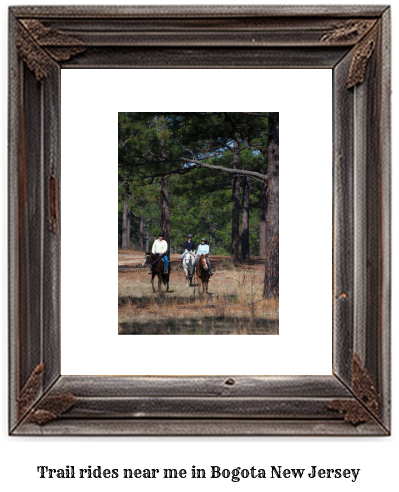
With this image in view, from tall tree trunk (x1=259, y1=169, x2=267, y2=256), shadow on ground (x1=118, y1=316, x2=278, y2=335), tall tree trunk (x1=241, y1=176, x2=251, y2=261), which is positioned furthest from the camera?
tall tree trunk (x1=241, y1=176, x2=251, y2=261)

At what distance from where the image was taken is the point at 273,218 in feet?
8.80

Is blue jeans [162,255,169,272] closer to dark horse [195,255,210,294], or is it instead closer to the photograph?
the photograph

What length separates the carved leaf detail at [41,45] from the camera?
2.45 m

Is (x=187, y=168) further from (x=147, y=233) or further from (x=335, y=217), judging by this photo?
(x=335, y=217)

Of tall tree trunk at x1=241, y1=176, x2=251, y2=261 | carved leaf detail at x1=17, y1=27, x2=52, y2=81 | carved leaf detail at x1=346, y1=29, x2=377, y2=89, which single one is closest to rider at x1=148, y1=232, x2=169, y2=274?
tall tree trunk at x1=241, y1=176, x2=251, y2=261

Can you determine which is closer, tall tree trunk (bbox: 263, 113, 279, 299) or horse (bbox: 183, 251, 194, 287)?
tall tree trunk (bbox: 263, 113, 279, 299)

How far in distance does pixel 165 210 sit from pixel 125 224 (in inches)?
13.6

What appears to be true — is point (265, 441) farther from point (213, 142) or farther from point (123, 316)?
point (213, 142)

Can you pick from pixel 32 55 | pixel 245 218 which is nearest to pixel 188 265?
pixel 245 218

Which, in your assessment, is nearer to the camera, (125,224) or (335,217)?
(335,217)

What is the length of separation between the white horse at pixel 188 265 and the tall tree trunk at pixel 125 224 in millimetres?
378

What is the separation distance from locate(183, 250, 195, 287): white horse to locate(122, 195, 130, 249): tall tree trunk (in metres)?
0.38

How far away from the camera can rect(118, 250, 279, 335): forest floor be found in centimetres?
267

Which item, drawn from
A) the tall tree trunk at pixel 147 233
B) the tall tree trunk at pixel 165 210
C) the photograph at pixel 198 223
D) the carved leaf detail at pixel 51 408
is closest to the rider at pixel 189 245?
the photograph at pixel 198 223
